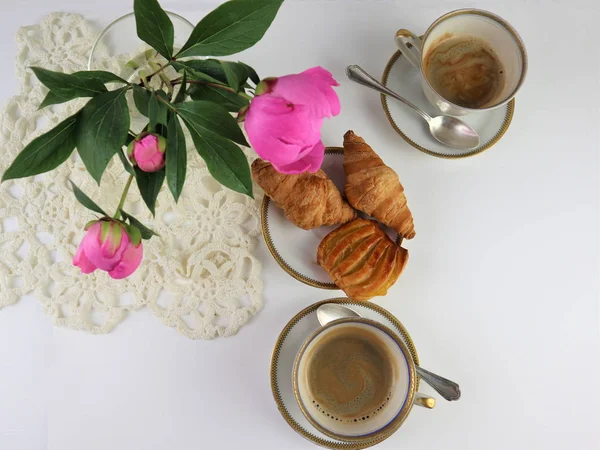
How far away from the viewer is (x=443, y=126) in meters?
0.92

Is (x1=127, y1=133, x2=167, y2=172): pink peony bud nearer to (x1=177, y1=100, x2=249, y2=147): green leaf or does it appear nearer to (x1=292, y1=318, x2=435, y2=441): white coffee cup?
(x1=177, y1=100, x2=249, y2=147): green leaf

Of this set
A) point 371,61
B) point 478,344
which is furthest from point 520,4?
point 478,344

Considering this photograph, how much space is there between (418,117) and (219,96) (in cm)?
42

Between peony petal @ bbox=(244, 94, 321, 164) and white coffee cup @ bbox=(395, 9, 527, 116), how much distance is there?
407 mm

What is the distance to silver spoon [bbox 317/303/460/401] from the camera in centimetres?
85

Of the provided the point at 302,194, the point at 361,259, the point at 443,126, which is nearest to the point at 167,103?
the point at 302,194

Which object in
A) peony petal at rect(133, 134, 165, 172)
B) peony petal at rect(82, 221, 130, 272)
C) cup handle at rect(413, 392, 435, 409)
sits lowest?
cup handle at rect(413, 392, 435, 409)

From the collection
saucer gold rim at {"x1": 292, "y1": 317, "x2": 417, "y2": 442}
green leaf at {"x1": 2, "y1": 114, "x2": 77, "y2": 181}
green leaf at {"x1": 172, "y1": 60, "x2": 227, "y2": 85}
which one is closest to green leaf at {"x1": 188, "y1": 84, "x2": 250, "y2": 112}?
green leaf at {"x1": 172, "y1": 60, "x2": 227, "y2": 85}

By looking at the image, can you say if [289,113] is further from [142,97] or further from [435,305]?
[435,305]

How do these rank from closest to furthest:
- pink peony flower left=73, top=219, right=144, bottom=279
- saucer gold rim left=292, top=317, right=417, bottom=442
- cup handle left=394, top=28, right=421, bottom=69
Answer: pink peony flower left=73, top=219, right=144, bottom=279 < saucer gold rim left=292, top=317, right=417, bottom=442 < cup handle left=394, top=28, right=421, bottom=69

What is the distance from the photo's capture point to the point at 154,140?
613mm

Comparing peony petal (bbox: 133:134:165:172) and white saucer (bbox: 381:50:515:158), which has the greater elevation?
white saucer (bbox: 381:50:515:158)

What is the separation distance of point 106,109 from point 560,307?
0.81 meters

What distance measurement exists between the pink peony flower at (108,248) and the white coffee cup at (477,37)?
0.53 meters
